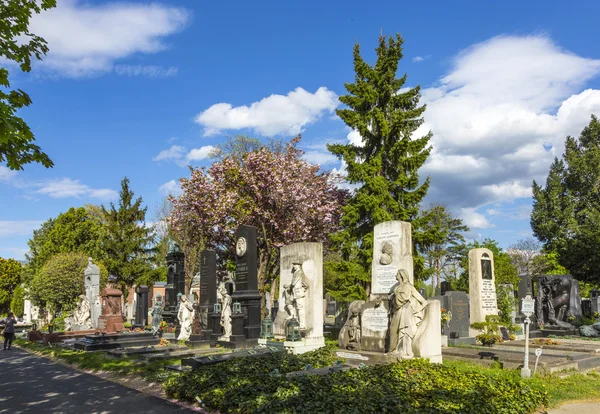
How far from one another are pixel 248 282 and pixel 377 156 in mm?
9777

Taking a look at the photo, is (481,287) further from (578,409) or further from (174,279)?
(174,279)

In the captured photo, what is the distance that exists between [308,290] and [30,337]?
1536 cm

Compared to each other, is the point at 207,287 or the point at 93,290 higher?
the point at 207,287

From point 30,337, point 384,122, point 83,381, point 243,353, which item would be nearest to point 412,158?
point 384,122

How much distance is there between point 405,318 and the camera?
35.0 ft

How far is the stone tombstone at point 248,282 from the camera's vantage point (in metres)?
16.4

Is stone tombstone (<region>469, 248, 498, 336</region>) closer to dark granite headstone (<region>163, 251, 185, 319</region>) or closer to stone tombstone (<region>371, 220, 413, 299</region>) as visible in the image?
stone tombstone (<region>371, 220, 413, 299</region>)

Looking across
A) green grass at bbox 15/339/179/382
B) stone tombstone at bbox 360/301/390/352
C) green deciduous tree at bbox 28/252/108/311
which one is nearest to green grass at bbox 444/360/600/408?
stone tombstone at bbox 360/301/390/352

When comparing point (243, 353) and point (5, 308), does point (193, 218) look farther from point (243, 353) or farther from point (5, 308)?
point (5, 308)

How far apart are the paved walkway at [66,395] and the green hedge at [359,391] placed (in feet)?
2.32

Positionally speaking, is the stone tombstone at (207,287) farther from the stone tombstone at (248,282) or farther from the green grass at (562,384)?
the green grass at (562,384)

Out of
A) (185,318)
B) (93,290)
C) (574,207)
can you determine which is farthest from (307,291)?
(574,207)

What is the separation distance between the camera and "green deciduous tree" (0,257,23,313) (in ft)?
173

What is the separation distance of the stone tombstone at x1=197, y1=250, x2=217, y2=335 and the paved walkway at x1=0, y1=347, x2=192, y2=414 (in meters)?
5.86
